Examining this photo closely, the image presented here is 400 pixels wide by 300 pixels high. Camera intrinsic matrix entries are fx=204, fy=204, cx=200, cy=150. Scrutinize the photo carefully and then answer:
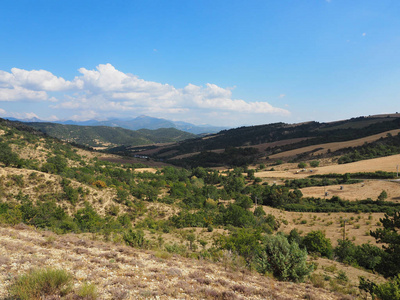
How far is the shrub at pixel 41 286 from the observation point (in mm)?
5693

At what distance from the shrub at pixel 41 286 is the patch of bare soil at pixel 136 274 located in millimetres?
906

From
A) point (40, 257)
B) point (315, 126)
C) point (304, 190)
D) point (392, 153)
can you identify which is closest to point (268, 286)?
point (40, 257)

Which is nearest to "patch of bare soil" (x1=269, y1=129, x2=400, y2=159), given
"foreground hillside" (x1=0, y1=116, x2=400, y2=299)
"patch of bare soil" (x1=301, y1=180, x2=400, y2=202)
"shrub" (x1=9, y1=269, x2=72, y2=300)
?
"foreground hillside" (x1=0, y1=116, x2=400, y2=299)

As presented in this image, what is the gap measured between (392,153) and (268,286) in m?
96.1

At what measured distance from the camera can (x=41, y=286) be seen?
6.10 meters

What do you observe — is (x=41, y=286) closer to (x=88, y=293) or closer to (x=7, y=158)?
(x=88, y=293)

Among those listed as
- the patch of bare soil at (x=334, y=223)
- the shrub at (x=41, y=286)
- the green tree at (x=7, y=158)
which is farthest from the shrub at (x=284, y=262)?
the green tree at (x=7, y=158)

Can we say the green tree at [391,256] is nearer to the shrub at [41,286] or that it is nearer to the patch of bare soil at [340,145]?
the shrub at [41,286]

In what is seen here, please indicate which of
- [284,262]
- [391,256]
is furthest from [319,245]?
[284,262]

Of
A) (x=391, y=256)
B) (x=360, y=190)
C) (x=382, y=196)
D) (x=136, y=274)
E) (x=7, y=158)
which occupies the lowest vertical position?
(x=360, y=190)

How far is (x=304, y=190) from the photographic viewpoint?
57156mm

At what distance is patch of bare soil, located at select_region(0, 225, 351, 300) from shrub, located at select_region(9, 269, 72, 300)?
2.97 ft

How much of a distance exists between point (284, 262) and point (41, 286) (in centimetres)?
1182

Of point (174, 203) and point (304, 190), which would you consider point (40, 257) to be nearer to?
point (174, 203)
